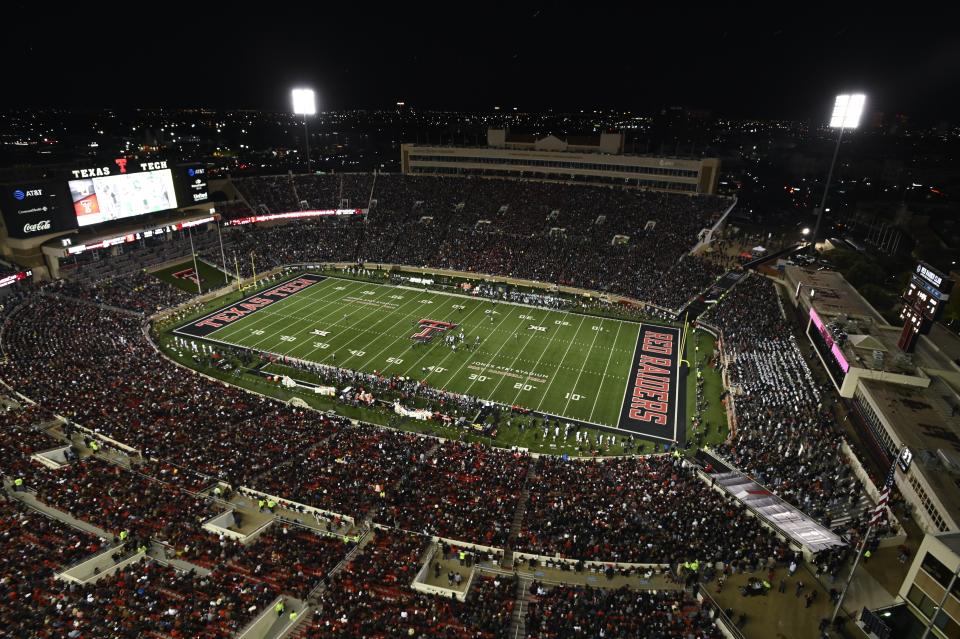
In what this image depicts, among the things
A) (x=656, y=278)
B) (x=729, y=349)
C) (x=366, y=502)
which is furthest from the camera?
(x=656, y=278)

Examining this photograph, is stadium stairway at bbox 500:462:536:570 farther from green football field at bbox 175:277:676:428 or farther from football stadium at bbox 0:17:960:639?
green football field at bbox 175:277:676:428

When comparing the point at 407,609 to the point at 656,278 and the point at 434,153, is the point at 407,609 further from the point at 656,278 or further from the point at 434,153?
the point at 434,153

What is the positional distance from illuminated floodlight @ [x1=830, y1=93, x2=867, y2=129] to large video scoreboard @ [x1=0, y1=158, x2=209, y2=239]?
2173 inches

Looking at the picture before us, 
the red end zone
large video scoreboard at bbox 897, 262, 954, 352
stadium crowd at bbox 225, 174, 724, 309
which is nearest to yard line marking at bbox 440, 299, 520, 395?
stadium crowd at bbox 225, 174, 724, 309

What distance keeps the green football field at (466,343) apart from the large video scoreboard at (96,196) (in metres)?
13.7

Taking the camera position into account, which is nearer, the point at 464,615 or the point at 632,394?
the point at 464,615

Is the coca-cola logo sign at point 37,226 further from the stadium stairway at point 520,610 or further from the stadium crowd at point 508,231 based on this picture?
the stadium stairway at point 520,610

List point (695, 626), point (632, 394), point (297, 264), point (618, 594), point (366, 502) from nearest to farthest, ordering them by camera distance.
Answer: point (695, 626), point (618, 594), point (366, 502), point (632, 394), point (297, 264)

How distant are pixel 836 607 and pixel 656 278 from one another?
1367 inches

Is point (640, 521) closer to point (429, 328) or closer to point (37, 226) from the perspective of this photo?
point (429, 328)

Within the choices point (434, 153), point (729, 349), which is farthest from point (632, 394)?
point (434, 153)

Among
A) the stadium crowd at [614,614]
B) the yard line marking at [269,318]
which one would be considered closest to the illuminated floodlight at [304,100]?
the yard line marking at [269,318]

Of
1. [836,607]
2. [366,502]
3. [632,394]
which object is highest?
[836,607]

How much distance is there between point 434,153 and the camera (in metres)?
69.4
